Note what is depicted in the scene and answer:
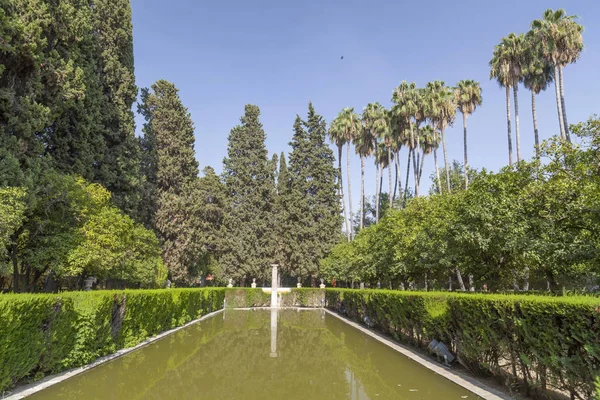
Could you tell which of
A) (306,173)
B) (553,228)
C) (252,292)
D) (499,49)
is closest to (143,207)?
(252,292)

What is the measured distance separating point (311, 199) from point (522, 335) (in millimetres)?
39086

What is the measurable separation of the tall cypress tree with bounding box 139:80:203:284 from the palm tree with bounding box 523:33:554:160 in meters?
28.3

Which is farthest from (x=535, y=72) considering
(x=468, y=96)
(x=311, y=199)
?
(x=311, y=199)

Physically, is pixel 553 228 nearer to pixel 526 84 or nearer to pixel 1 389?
pixel 1 389

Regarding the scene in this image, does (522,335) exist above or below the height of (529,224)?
below

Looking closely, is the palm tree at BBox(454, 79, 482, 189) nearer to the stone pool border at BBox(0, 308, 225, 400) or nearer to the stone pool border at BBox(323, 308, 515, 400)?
the stone pool border at BBox(323, 308, 515, 400)

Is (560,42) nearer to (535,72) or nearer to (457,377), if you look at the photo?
(535,72)

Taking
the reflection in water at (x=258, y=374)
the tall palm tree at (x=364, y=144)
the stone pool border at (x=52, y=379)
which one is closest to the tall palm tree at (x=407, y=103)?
the tall palm tree at (x=364, y=144)

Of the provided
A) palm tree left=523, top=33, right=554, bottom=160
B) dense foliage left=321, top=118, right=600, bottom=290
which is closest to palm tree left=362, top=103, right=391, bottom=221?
palm tree left=523, top=33, right=554, bottom=160

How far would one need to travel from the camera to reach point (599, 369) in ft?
15.1

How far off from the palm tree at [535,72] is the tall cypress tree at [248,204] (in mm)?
27645

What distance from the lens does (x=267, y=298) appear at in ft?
120

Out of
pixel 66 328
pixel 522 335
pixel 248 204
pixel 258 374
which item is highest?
pixel 248 204

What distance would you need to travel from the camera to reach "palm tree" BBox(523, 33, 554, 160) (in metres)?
26.5
